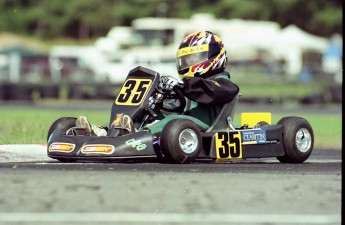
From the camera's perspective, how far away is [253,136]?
8.30 metres

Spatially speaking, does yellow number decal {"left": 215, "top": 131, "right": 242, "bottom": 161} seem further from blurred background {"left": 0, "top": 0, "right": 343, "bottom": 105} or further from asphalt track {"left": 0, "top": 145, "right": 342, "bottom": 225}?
blurred background {"left": 0, "top": 0, "right": 343, "bottom": 105}

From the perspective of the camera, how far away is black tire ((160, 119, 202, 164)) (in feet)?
24.8

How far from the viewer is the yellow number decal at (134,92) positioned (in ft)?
26.4

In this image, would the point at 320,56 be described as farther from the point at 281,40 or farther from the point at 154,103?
the point at 154,103

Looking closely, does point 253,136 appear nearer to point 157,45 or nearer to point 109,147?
point 109,147

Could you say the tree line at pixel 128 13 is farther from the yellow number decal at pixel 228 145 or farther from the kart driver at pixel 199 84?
the yellow number decal at pixel 228 145

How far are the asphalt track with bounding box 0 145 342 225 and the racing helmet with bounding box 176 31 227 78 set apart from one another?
2354mm

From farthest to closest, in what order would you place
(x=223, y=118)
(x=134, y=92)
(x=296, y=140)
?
(x=296, y=140) → (x=223, y=118) → (x=134, y=92)

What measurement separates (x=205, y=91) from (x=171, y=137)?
0.64 metres

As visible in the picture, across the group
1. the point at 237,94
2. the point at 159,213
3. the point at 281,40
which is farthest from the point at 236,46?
the point at 159,213

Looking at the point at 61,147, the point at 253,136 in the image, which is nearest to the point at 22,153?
the point at 61,147

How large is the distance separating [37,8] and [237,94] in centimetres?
5943

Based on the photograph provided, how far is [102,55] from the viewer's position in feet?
161

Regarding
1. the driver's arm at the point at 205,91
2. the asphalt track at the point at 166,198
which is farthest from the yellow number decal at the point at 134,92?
the asphalt track at the point at 166,198
